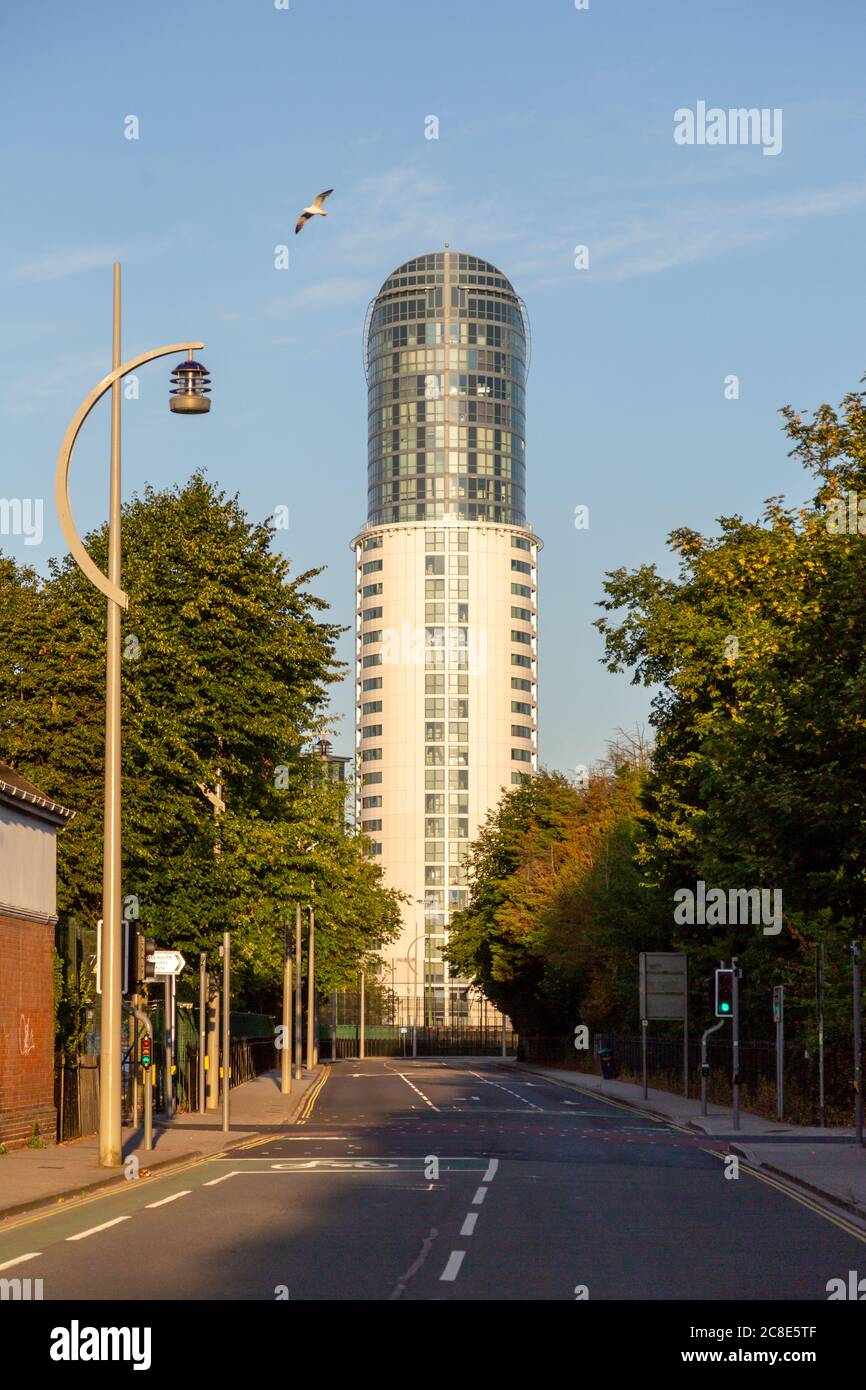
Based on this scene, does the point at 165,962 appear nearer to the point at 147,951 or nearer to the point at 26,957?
the point at 147,951

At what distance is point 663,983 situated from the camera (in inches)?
2064

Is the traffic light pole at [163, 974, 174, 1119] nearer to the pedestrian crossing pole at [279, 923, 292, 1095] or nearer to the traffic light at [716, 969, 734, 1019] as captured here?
the traffic light at [716, 969, 734, 1019]

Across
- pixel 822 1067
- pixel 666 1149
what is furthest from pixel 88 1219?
pixel 822 1067

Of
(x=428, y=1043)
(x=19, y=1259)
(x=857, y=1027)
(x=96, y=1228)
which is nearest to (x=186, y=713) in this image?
(x=857, y=1027)

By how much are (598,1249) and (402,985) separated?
18180cm

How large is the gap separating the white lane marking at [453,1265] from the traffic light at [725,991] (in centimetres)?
2451

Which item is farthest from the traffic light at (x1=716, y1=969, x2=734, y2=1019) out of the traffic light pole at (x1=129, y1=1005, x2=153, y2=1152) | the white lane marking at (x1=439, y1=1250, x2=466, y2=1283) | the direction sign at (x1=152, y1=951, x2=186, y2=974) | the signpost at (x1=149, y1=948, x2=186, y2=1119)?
the white lane marking at (x1=439, y1=1250, x2=466, y2=1283)

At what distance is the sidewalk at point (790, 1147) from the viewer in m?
23.9

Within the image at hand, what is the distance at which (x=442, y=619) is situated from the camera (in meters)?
200

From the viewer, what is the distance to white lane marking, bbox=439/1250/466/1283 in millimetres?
14336

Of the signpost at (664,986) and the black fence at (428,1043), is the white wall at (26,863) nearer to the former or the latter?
the signpost at (664,986)

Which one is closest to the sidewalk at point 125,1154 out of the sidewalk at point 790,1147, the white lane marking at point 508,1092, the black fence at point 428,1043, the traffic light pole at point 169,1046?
the traffic light pole at point 169,1046

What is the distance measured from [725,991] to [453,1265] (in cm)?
2577

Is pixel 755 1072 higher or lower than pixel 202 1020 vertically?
lower
